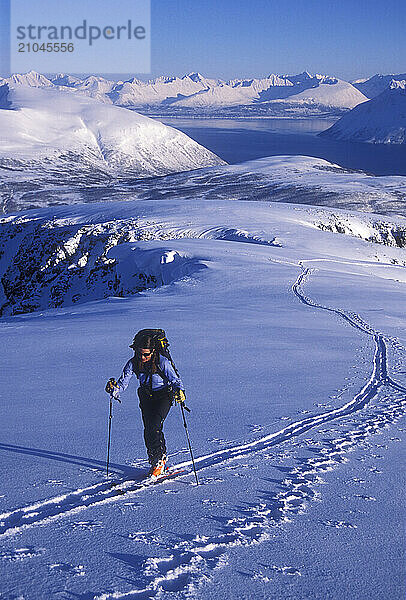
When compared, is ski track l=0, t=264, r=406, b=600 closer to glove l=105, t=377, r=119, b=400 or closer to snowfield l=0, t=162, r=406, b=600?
snowfield l=0, t=162, r=406, b=600

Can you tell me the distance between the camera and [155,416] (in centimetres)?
690

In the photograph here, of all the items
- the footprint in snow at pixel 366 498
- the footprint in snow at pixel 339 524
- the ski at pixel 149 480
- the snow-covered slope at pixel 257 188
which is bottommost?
the ski at pixel 149 480

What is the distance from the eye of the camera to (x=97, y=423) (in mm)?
8469

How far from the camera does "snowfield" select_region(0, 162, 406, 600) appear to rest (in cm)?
477

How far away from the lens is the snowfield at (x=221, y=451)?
15.6 ft

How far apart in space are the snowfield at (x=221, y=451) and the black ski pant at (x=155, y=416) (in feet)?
1.20

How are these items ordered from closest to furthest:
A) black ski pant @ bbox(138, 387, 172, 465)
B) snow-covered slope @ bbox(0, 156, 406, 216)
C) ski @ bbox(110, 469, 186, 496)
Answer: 1. ski @ bbox(110, 469, 186, 496)
2. black ski pant @ bbox(138, 387, 172, 465)
3. snow-covered slope @ bbox(0, 156, 406, 216)

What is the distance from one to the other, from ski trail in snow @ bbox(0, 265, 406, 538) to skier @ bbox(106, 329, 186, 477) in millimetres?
383

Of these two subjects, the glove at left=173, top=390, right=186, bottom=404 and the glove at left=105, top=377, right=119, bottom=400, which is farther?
the glove at left=105, top=377, right=119, bottom=400

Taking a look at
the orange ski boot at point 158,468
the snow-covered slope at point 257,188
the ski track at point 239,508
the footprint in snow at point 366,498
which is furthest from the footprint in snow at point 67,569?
the snow-covered slope at point 257,188

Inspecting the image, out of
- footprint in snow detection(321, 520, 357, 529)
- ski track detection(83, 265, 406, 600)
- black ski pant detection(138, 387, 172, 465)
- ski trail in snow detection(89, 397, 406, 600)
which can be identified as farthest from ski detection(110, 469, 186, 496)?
footprint in snow detection(321, 520, 357, 529)

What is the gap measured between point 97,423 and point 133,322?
8496mm

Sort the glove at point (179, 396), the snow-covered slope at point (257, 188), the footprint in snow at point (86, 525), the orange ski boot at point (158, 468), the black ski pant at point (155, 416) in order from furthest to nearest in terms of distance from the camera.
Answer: the snow-covered slope at point (257, 188), the black ski pant at point (155, 416), the orange ski boot at point (158, 468), the glove at point (179, 396), the footprint in snow at point (86, 525)

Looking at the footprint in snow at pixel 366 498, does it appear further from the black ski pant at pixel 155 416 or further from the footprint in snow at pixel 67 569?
the footprint in snow at pixel 67 569
